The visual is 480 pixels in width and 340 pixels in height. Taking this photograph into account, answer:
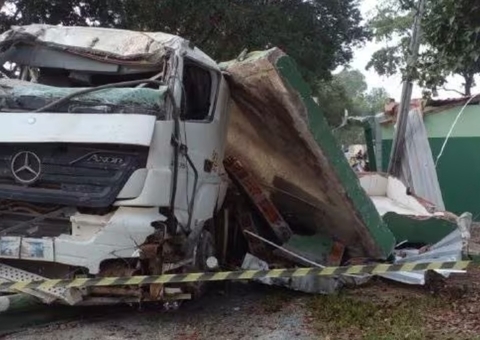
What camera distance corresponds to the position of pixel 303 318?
226 inches

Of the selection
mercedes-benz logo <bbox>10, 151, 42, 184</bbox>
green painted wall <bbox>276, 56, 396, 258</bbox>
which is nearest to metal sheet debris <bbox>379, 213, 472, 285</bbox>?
green painted wall <bbox>276, 56, 396, 258</bbox>

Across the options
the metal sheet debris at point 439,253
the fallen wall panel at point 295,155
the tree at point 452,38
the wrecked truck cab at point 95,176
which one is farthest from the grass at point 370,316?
the tree at point 452,38

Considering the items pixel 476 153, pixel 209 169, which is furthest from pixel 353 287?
pixel 476 153

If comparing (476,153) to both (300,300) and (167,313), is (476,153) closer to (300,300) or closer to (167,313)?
(300,300)

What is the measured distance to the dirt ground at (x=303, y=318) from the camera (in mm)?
5238

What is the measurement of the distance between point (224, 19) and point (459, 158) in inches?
230

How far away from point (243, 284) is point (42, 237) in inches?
106

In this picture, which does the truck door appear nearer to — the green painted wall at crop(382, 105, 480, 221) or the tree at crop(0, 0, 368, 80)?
the green painted wall at crop(382, 105, 480, 221)

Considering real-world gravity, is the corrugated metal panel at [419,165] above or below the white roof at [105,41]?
below

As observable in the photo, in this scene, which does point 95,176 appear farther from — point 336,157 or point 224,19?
point 224,19

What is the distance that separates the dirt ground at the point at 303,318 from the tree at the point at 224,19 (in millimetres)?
8649

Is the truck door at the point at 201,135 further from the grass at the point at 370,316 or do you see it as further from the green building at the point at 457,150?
the green building at the point at 457,150

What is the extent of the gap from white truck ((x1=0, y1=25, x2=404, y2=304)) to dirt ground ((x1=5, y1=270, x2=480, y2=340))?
1.19ft

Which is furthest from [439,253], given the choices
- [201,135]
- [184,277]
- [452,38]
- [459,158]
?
[459,158]
